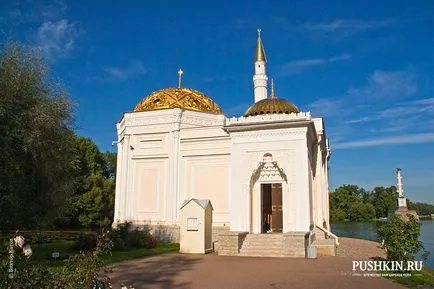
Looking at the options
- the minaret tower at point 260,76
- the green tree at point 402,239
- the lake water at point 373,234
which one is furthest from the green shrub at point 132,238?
the minaret tower at point 260,76

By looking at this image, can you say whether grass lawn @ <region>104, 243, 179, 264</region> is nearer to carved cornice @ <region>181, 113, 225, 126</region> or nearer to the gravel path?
the gravel path

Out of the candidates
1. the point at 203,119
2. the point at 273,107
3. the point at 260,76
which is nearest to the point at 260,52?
the point at 260,76

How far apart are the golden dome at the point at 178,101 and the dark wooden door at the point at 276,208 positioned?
28.3 feet

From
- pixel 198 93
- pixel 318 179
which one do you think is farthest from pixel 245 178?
pixel 198 93

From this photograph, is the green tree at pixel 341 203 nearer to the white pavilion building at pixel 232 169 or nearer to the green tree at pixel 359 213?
the green tree at pixel 359 213

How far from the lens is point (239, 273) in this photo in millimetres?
10828

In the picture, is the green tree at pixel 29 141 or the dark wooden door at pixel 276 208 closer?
the green tree at pixel 29 141

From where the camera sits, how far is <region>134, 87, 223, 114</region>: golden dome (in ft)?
82.0

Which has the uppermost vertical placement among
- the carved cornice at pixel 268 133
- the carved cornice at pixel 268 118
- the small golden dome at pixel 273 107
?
the small golden dome at pixel 273 107

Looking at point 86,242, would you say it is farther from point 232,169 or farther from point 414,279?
point 414,279

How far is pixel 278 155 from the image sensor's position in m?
17.2

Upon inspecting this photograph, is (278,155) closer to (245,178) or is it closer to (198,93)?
(245,178)

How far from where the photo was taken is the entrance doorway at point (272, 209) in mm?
18531

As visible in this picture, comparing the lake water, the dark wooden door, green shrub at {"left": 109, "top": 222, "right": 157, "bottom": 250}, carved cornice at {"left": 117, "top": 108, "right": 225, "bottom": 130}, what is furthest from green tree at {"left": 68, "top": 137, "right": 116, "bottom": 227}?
the lake water
